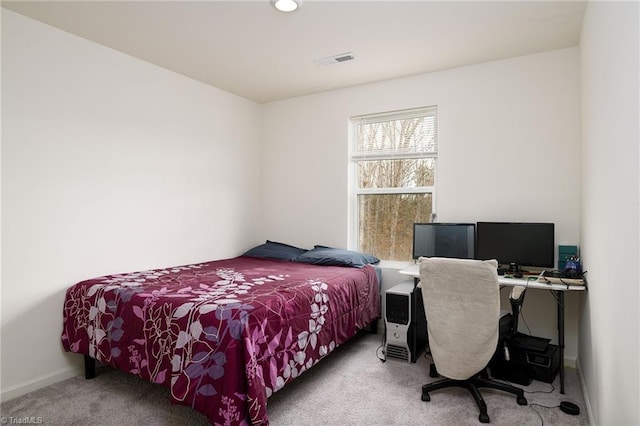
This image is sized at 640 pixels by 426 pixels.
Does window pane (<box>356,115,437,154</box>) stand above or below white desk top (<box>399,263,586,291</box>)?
above

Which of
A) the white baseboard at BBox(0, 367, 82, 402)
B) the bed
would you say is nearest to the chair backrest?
the bed

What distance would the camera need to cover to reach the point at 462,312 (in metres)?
2.27

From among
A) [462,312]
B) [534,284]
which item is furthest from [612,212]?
[534,284]

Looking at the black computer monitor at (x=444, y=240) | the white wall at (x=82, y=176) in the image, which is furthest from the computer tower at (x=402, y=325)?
the white wall at (x=82, y=176)

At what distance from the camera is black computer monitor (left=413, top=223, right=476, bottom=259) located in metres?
3.23

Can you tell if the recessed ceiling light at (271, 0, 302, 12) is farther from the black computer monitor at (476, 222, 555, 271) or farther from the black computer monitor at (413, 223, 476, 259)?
the black computer monitor at (476, 222, 555, 271)

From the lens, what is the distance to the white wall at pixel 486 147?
9.88 feet

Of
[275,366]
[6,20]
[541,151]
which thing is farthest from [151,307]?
[541,151]

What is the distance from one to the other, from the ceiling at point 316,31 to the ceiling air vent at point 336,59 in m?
0.05

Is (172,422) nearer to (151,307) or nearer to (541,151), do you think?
(151,307)

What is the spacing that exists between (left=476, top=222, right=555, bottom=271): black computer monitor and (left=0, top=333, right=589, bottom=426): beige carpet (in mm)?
888

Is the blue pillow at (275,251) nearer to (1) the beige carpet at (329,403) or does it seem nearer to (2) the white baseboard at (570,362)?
(1) the beige carpet at (329,403)

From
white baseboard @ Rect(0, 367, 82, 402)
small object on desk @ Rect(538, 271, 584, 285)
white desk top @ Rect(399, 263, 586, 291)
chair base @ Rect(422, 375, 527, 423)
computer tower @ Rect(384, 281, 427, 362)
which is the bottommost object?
white baseboard @ Rect(0, 367, 82, 402)

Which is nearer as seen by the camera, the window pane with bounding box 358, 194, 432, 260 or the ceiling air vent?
the ceiling air vent
